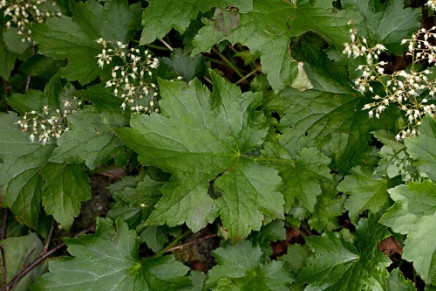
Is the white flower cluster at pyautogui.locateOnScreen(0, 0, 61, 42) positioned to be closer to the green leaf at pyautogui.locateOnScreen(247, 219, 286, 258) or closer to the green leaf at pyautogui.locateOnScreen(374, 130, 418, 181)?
the green leaf at pyautogui.locateOnScreen(247, 219, 286, 258)

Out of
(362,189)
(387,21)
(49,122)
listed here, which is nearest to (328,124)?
(362,189)

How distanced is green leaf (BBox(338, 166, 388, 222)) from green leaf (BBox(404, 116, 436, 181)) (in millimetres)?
439

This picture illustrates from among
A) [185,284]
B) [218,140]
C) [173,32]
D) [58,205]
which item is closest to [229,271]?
[185,284]

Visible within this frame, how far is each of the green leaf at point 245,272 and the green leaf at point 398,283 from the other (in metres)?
0.62

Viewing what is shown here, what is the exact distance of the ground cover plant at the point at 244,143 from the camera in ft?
9.30

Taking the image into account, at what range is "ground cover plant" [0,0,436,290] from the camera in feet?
9.30

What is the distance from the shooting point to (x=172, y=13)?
295 cm

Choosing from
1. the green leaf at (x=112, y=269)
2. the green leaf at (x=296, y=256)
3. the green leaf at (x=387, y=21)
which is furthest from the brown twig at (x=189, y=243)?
the green leaf at (x=387, y=21)

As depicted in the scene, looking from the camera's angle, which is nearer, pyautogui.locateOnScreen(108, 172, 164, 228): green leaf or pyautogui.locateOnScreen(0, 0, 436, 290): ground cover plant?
pyautogui.locateOnScreen(0, 0, 436, 290): ground cover plant

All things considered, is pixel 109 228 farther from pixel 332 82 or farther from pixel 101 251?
pixel 332 82

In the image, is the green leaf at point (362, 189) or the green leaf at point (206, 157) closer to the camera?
the green leaf at point (206, 157)

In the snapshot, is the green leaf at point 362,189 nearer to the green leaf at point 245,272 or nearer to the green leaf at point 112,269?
the green leaf at point 245,272

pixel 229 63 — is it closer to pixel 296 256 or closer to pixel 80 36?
pixel 80 36

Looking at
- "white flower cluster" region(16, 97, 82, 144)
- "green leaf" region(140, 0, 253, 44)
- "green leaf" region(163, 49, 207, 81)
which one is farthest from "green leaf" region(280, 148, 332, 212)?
"white flower cluster" region(16, 97, 82, 144)
